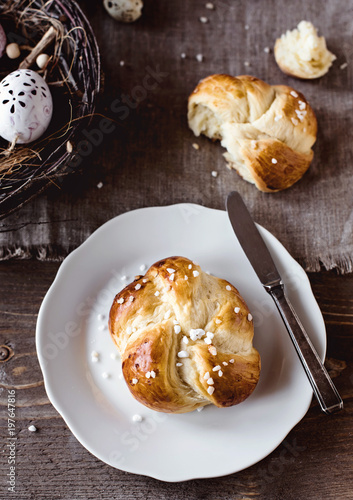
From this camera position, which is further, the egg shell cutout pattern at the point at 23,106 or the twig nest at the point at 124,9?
the twig nest at the point at 124,9

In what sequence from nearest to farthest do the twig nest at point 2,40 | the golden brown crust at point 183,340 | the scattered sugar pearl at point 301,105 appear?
the golden brown crust at point 183,340 → the twig nest at point 2,40 → the scattered sugar pearl at point 301,105

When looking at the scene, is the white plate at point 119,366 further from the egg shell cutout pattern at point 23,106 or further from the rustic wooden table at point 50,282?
the egg shell cutout pattern at point 23,106

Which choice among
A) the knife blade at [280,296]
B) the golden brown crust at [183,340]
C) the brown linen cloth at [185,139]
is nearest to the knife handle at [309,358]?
the knife blade at [280,296]

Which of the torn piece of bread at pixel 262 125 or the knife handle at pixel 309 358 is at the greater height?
the torn piece of bread at pixel 262 125

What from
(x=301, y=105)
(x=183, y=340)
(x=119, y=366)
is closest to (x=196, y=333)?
(x=183, y=340)

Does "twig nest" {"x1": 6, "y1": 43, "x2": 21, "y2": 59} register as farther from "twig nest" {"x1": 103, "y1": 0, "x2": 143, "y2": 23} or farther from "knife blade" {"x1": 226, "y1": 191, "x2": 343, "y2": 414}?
"knife blade" {"x1": 226, "y1": 191, "x2": 343, "y2": 414}

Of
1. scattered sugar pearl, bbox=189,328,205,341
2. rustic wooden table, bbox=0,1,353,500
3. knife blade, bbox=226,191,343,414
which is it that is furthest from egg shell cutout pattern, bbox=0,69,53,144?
scattered sugar pearl, bbox=189,328,205,341

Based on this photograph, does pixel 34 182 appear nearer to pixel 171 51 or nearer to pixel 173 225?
pixel 173 225

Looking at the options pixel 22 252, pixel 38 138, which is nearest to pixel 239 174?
pixel 38 138
